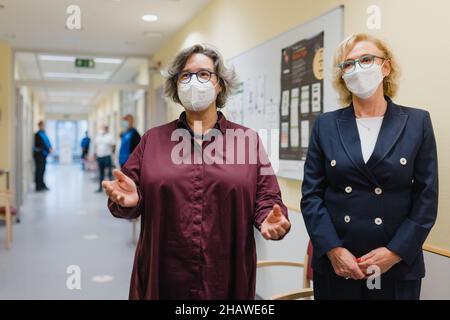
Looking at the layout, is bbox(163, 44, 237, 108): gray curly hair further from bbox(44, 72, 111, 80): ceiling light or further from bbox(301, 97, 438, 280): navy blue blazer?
bbox(44, 72, 111, 80): ceiling light

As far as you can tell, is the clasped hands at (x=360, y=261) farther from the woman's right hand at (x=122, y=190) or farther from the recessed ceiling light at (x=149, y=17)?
the recessed ceiling light at (x=149, y=17)

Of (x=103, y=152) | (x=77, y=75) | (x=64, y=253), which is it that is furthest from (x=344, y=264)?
(x=77, y=75)

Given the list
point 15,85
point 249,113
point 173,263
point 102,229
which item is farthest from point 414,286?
point 15,85

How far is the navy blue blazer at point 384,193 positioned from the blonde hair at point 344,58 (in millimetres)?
154

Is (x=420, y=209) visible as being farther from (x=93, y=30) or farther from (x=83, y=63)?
(x=83, y=63)

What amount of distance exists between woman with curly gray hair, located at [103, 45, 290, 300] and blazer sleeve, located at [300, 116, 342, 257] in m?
0.22

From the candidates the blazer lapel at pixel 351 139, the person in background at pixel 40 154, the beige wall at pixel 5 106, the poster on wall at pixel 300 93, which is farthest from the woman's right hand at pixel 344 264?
the person in background at pixel 40 154

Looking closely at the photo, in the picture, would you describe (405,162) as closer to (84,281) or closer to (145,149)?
(145,149)

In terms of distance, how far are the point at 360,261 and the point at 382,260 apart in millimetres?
71

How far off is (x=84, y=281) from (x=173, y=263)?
279cm

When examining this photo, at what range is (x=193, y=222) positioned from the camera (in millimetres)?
1353

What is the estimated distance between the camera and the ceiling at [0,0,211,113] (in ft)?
15.9

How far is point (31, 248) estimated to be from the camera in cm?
500

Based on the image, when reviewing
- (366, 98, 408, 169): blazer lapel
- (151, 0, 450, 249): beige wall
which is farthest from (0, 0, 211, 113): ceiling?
(366, 98, 408, 169): blazer lapel
